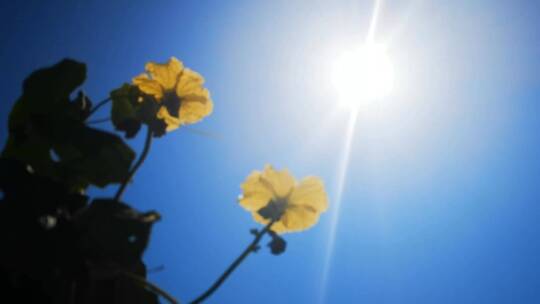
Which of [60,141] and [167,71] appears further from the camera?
[167,71]

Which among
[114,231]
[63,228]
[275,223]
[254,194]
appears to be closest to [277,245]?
[275,223]

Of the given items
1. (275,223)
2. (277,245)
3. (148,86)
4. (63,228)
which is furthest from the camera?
(148,86)

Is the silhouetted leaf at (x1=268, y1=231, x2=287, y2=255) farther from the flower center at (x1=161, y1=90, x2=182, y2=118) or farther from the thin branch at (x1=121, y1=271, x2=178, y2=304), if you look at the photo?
the flower center at (x1=161, y1=90, x2=182, y2=118)

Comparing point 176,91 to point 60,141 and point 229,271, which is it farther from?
point 229,271

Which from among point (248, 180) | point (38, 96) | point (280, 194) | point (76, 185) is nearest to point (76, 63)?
point (38, 96)

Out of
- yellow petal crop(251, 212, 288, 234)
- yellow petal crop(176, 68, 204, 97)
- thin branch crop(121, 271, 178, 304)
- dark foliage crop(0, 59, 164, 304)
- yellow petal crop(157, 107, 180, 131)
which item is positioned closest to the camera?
dark foliage crop(0, 59, 164, 304)

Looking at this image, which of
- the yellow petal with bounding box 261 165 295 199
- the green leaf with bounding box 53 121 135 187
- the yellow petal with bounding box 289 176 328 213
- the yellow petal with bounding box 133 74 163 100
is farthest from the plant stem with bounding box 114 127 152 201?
the yellow petal with bounding box 289 176 328 213

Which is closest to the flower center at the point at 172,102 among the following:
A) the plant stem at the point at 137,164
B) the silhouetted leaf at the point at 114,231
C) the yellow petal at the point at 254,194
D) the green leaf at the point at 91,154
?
the plant stem at the point at 137,164
